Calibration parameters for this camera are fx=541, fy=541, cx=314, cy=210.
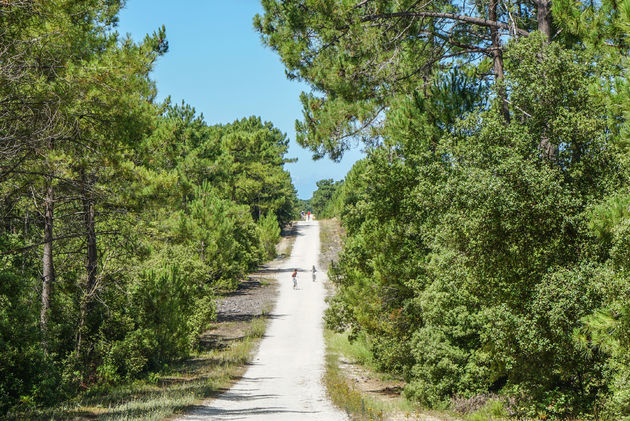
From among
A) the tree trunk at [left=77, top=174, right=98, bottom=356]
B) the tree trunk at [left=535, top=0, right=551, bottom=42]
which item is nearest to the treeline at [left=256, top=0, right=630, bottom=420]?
the tree trunk at [left=535, top=0, right=551, bottom=42]

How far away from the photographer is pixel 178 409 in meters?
11.6

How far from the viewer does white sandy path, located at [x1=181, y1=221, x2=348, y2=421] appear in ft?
38.6

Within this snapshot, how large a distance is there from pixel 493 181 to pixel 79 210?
39.4 feet

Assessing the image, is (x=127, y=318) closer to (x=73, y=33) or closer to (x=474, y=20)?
(x=73, y=33)

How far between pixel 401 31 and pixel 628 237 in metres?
8.35

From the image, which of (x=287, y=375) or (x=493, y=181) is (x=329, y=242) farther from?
(x=493, y=181)

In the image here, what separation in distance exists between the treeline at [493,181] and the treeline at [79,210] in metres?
4.47

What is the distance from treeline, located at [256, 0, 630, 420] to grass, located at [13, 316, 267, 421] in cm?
542

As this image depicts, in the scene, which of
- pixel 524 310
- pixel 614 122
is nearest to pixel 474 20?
pixel 614 122

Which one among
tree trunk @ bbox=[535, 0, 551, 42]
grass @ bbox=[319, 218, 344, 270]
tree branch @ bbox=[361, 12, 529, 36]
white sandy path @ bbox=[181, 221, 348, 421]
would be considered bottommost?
white sandy path @ bbox=[181, 221, 348, 421]

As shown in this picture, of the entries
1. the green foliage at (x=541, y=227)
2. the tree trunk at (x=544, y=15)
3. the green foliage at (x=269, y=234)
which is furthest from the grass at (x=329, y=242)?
the green foliage at (x=541, y=227)

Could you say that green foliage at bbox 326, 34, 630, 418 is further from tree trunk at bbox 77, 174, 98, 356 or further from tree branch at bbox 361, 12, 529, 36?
tree trunk at bbox 77, 174, 98, 356

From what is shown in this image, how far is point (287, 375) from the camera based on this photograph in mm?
17750

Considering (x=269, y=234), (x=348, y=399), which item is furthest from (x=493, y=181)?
(x=269, y=234)
